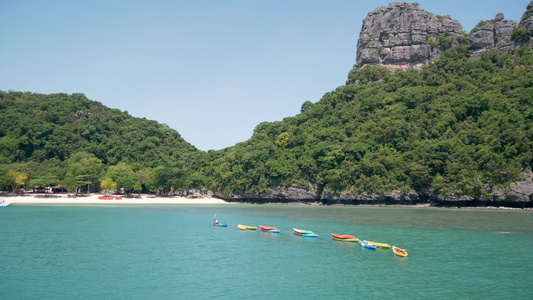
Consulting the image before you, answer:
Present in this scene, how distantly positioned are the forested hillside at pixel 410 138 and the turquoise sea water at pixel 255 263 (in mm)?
28862

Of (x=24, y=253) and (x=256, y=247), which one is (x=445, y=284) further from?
(x=24, y=253)

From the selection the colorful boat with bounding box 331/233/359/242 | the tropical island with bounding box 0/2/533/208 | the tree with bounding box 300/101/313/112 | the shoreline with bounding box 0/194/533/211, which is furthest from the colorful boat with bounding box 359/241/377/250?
the tree with bounding box 300/101/313/112

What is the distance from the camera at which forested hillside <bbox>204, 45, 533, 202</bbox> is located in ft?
232

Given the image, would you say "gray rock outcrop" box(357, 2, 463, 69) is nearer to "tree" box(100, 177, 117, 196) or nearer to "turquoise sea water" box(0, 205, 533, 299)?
"turquoise sea water" box(0, 205, 533, 299)

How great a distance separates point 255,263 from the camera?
89.9 ft

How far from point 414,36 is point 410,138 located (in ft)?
160

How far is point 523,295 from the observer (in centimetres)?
2030

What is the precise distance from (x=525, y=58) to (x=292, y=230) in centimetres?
8657

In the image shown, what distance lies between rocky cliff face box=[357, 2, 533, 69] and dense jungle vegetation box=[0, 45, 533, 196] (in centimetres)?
578

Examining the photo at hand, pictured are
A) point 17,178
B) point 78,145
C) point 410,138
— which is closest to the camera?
point 17,178

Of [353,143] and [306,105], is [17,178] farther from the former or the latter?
[306,105]

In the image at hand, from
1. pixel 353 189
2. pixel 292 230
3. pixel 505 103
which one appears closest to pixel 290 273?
pixel 292 230

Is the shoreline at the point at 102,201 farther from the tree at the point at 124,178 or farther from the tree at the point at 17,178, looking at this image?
the tree at the point at 124,178

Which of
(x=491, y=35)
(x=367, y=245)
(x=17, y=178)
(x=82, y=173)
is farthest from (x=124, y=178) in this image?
(x=491, y=35)
